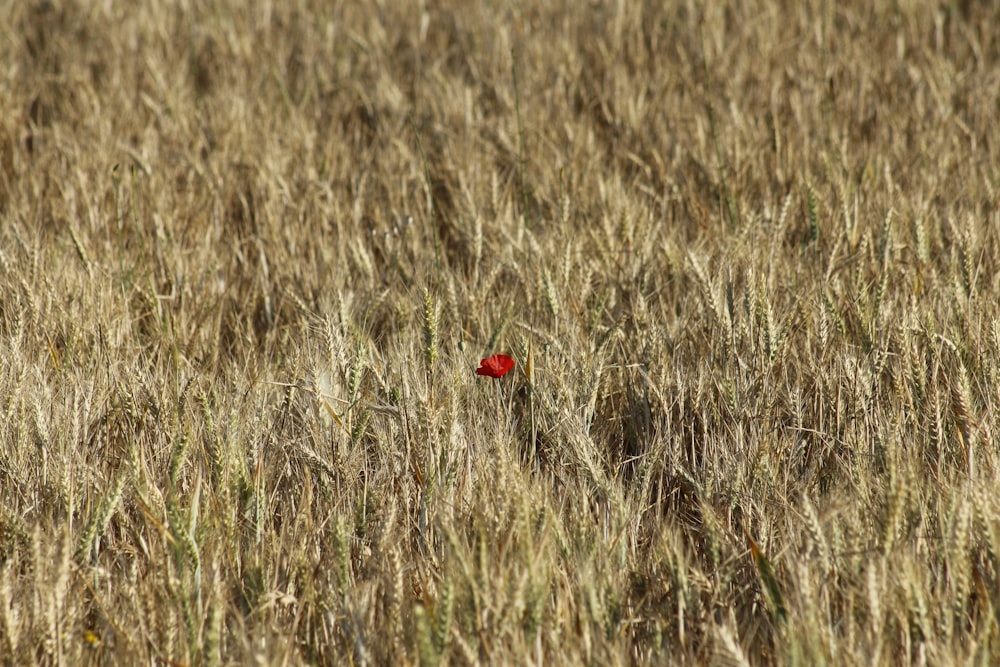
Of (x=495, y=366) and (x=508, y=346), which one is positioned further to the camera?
(x=508, y=346)

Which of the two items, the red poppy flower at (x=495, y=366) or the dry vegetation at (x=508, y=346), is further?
the red poppy flower at (x=495, y=366)

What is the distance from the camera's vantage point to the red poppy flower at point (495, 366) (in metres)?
1.77

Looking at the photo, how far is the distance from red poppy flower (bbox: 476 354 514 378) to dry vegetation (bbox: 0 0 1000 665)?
64 mm

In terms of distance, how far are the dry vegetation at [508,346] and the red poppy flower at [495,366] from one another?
0.21 feet

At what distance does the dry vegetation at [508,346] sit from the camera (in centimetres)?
134

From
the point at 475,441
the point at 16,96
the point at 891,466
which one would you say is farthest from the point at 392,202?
the point at 891,466

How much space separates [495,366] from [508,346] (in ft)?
1.11

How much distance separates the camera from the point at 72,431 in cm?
170

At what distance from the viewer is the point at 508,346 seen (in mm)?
2113

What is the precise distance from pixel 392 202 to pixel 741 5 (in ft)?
6.24

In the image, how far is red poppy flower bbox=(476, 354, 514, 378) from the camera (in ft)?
5.81

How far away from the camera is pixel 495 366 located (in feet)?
5.83

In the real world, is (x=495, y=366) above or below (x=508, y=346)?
above

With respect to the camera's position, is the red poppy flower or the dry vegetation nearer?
the dry vegetation
